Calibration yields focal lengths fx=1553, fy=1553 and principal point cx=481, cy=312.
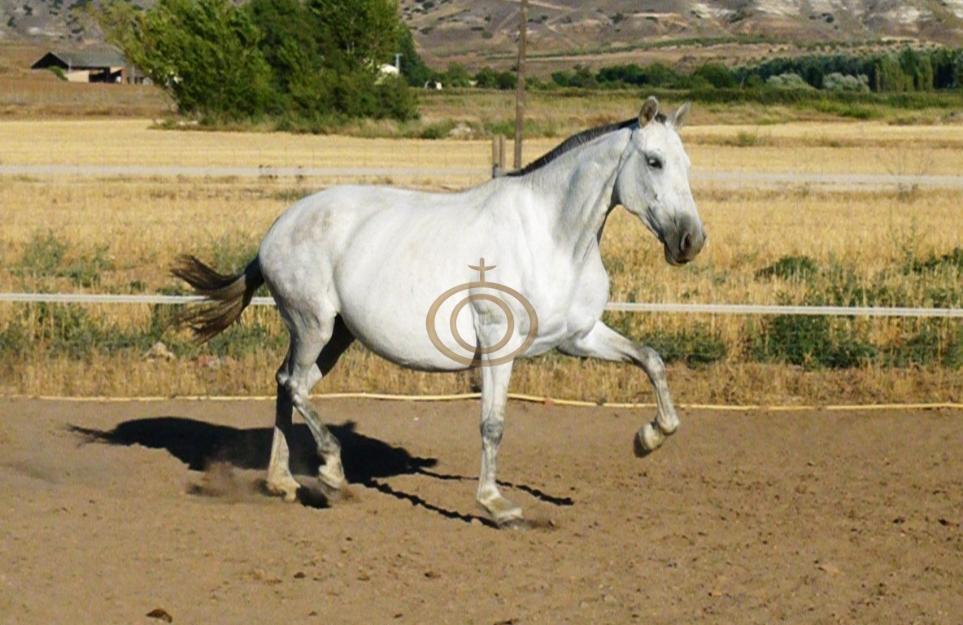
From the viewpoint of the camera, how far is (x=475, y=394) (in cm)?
1025

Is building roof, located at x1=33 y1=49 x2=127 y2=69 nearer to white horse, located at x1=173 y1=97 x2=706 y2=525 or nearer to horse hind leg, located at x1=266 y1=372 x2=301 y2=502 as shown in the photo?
horse hind leg, located at x1=266 y1=372 x2=301 y2=502

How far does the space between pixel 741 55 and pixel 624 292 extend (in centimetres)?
16983

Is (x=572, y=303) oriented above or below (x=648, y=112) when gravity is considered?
below

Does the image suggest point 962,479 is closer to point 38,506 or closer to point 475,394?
point 475,394

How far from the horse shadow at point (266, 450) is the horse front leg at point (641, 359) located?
0.82m

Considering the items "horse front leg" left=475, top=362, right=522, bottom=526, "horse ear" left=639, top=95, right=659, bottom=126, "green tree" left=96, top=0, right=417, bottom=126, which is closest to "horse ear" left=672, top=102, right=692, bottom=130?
Answer: "horse ear" left=639, top=95, right=659, bottom=126

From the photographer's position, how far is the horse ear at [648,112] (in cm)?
641

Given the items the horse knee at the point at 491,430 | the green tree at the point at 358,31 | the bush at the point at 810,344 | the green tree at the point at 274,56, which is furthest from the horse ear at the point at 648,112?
the green tree at the point at 358,31

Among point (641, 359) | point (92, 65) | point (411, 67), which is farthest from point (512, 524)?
point (92, 65)

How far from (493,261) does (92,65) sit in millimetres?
125601

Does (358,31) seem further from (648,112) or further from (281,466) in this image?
(648,112)

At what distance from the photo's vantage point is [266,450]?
9008 mm

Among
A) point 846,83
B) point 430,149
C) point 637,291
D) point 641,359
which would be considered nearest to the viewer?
point 641,359

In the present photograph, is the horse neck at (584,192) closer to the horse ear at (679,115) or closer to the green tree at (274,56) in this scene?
the horse ear at (679,115)
